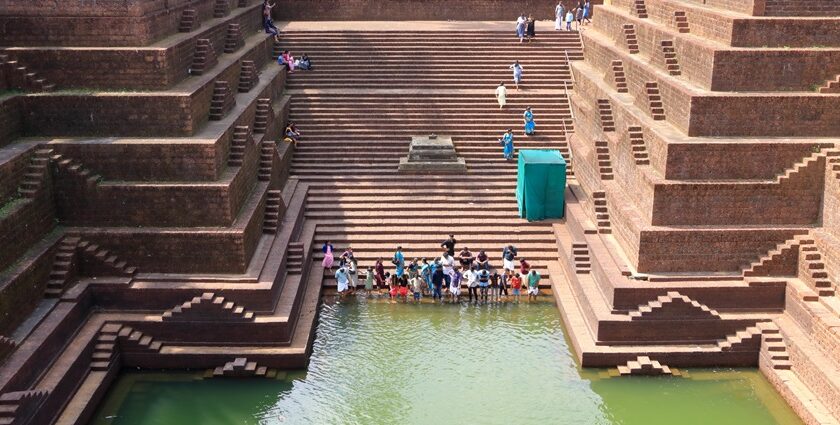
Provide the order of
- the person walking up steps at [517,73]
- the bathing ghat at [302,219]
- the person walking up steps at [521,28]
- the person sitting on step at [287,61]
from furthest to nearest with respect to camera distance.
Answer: the person walking up steps at [521,28] → the person sitting on step at [287,61] → the person walking up steps at [517,73] → the bathing ghat at [302,219]

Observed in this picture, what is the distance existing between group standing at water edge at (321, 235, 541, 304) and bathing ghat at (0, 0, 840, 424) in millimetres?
631

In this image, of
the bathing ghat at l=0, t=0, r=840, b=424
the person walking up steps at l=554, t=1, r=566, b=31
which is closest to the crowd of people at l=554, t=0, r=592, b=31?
the person walking up steps at l=554, t=1, r=566, b=31

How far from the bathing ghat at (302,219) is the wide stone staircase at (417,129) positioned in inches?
6.3

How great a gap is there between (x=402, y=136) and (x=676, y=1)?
6.91 metres

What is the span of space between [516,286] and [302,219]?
483cm

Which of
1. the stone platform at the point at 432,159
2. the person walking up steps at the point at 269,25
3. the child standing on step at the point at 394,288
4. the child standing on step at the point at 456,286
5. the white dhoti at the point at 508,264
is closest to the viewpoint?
the child standing on step at the point at 456,286

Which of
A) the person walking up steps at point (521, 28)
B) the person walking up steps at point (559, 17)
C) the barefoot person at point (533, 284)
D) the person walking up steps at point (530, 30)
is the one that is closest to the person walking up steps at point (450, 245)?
the barefoot person at point (533, 284)

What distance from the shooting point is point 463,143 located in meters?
20.5

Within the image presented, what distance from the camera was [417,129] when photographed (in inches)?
822

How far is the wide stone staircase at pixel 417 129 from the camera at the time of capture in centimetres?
1767

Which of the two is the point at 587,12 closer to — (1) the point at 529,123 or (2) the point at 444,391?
(1) the point at 529,123

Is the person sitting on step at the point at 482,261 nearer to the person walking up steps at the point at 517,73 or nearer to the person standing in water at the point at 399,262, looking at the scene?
the person standing in water at the point at 399,262

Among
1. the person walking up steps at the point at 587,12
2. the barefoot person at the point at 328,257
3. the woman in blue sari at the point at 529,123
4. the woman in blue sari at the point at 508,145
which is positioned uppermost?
the person walking up steps at the point at 587,12

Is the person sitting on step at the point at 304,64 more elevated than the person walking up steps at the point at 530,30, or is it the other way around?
the person walking up steps at the point at 530,30
